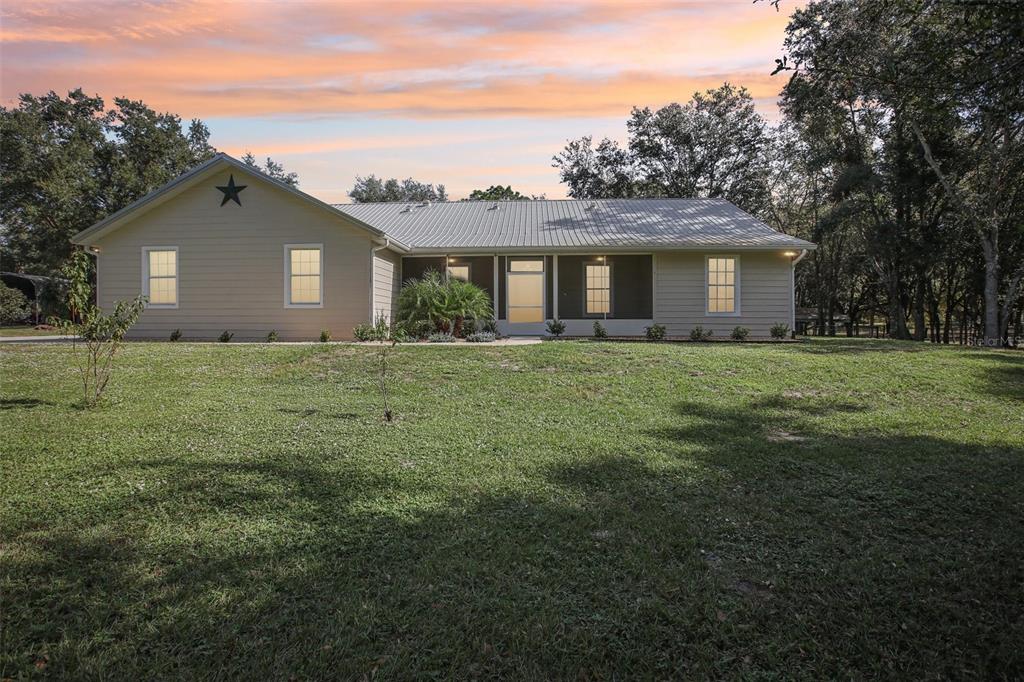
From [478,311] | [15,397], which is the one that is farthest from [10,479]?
[478,311]

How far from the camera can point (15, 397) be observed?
7.33 m

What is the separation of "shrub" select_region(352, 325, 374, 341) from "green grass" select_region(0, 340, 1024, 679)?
20.5ft

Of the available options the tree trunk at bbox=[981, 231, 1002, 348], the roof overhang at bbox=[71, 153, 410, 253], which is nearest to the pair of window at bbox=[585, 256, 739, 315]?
the tree trunk at bbox=[981, 231, 1002, 348]

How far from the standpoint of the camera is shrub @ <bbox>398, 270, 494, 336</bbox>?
14.0 metres

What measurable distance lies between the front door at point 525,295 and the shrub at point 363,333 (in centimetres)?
449

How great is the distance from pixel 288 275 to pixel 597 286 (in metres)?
8.53

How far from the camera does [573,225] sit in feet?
60.0

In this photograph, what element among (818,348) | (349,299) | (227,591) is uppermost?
(349,299)

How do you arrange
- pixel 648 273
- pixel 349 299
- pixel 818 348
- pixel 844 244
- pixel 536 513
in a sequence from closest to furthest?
pixel 536 513 → pixel 818 348 → pixel 349 299 → pixel 648 273 → pixel 844 244

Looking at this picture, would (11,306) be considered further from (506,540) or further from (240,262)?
(506,540)

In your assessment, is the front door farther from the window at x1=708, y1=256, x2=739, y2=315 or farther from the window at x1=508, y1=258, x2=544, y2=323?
the window at x1=708, y1=256, x2=739, y2=315

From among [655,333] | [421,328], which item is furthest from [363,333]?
[655,333]

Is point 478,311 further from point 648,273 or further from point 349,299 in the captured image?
point 648,273

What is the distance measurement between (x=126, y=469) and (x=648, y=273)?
47.2 ft
